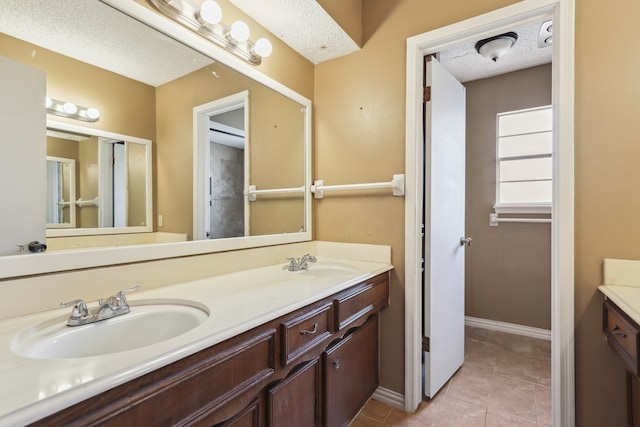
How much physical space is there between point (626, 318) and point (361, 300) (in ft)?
3.23

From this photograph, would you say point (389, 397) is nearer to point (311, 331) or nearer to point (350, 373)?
point (350, 373)

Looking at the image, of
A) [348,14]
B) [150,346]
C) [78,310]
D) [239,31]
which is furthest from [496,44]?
[78,310]

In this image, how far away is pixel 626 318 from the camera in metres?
1.04

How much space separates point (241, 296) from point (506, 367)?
2.17 meters

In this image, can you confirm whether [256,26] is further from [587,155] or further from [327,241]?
[587,155]

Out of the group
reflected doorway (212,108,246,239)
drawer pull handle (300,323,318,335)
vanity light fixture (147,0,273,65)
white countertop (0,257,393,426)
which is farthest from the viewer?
reflected doorway (212,108,246,239)

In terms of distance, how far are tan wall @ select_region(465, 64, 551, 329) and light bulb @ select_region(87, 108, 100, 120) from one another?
2964mm

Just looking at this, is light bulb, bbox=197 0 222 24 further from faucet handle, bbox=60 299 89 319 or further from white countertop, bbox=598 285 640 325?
white countertop, bbox=598 285 640 325

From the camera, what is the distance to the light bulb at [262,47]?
1.59 meters

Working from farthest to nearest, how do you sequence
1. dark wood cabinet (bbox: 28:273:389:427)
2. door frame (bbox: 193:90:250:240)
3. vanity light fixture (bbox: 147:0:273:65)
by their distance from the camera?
door frame (bbox: 193:90:250:240), vanity light fixture (bbox: 147:0:273:65), dark wood cabinet (bbox: 28:273:389:427)

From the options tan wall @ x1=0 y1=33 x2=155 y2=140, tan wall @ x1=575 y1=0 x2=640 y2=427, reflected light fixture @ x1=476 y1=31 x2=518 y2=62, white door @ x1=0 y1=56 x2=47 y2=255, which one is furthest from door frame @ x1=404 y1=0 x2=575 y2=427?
white door @ x1=0 y1=56 x2=47 y2=255

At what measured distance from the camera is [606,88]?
130 centimetres

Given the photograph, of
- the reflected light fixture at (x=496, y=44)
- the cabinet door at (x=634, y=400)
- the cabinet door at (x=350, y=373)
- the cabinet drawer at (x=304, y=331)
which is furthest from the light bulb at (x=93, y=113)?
→ the reflected light fixture at (x=496, y=44)

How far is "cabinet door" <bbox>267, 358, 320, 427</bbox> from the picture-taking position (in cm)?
102
